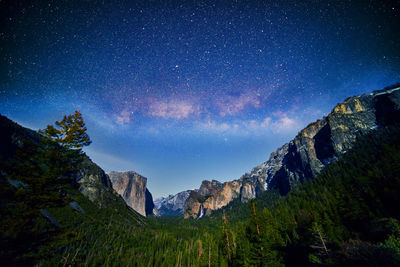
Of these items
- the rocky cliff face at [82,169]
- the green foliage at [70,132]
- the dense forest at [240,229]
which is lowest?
the dense forest at [240,229]

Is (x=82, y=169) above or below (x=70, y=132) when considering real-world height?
above

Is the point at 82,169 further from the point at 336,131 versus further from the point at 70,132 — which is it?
the point at 336,131

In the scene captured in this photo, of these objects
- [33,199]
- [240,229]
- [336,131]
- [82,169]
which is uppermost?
[336,131]

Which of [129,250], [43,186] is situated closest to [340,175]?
[43,186]

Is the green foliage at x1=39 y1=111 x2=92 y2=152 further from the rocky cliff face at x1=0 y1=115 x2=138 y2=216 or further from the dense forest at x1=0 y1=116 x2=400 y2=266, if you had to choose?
the rocky cliff face at x1=0 y1=115 x2=138 y2=216

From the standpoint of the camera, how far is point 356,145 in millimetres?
101188

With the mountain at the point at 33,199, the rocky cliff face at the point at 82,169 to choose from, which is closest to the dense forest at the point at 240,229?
the mountain at the point at 33,199

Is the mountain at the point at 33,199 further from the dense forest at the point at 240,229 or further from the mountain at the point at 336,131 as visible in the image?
the mountain at the point at 336,131

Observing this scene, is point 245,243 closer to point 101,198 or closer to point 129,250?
point 129,250

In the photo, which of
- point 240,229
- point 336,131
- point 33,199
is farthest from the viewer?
point 336,131

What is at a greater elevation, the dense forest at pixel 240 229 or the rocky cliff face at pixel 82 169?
the rocky cliff face at pixel 82 169

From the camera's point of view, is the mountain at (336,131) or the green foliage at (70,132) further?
the mountain at (336,131)

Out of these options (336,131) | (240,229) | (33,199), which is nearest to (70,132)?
(33,199)

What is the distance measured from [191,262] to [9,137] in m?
142
